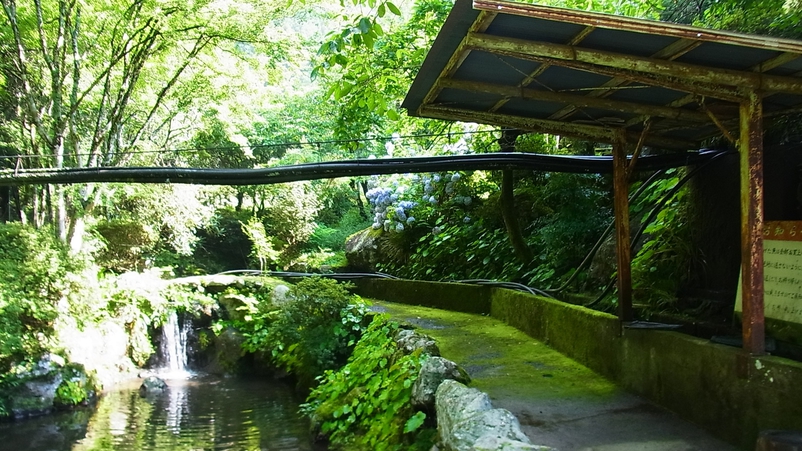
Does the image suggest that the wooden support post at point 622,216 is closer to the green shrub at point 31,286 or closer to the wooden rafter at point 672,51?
the wooden rafter at point 672,51

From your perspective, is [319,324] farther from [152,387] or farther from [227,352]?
[152,387]

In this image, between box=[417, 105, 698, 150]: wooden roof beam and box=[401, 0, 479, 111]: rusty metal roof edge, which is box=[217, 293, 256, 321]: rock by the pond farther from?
box=[401, 0, 479, 111]: rusty metal roof edge

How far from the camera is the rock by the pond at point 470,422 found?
3.27 meters

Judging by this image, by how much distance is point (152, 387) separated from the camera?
1102 cm

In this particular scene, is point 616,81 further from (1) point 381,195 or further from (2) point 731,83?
(1) point 381,195

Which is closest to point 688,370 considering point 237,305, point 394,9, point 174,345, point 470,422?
point 470,422

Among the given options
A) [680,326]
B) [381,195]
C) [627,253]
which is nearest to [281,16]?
[381,195]

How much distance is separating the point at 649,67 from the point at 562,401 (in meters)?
2.80

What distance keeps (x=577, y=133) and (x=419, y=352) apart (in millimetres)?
2904

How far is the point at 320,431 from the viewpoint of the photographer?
23.0ft

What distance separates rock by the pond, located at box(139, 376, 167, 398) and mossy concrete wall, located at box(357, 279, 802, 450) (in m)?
7.68

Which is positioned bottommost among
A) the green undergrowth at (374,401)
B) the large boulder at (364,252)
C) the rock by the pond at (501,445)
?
the green undergrowth at (374,401)

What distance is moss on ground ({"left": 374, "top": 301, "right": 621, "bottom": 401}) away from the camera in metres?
5.05

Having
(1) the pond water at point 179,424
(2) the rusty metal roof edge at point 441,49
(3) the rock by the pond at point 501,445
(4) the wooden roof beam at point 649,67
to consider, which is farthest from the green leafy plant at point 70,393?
(4) the wooden roof beam at point 649,67
